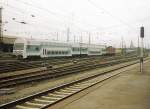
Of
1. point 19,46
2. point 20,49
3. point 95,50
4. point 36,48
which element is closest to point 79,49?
point 95,50

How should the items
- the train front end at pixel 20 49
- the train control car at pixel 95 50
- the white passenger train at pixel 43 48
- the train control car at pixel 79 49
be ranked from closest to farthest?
the train front end at pixel 20 49 → the white passenger train at pixel 43 48 → the train control car at pixel 79 49 → the train control car at pixel 95 50

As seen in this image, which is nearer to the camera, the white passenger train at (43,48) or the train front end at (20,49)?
the train front end at (20,49)

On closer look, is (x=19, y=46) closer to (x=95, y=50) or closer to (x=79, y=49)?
(x=79, y=49)

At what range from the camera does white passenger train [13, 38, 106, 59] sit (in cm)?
3430

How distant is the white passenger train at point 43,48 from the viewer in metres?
34.3

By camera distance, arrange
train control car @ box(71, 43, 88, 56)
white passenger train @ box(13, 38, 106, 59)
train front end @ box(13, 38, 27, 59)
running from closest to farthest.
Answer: train front end @ box(13, 38, 27, 59), white passenger train @ box(13, 38, 106, 59), train control car @ box(71, 43, 88, 56)

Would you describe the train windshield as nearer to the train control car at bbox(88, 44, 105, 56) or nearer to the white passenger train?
the white passenger train


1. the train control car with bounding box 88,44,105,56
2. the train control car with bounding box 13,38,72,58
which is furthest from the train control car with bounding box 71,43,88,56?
the train control car with bounding box 13,38,72,58

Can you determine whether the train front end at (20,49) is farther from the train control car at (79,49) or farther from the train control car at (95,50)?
the train control car at (95,50)

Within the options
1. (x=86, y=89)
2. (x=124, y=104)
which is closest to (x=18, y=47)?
(x=86, y=89)

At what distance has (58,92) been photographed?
13914mm

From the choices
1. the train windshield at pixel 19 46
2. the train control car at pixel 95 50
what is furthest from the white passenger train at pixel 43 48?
the train control car at pixel 95 50

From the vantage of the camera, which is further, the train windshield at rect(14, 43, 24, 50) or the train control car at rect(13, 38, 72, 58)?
the train windshield at rect(14, 43, 24, 50)

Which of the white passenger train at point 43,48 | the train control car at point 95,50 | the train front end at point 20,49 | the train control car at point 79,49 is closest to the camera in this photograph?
the train front end at point 20,49
